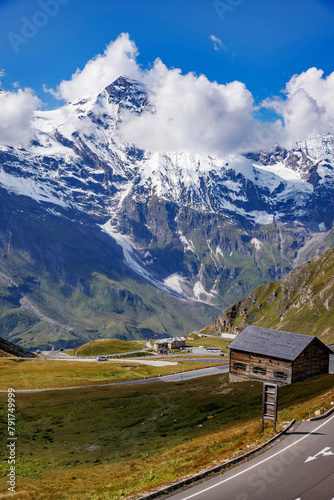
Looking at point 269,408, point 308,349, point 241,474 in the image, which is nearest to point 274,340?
point 308,349

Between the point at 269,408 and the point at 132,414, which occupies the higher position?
the point at 269,408

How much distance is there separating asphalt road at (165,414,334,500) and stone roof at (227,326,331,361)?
44.7 meters

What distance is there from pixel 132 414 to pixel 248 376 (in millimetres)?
25560

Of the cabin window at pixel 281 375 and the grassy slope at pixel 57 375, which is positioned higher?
the cabin window at pixel 281 375

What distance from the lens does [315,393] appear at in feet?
199

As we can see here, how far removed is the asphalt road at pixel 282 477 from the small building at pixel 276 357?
44040mm

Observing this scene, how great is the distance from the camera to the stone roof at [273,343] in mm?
79188

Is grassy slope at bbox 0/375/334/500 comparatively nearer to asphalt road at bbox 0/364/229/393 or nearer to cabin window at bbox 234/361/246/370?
cabin window at bbox 234/361/246/370

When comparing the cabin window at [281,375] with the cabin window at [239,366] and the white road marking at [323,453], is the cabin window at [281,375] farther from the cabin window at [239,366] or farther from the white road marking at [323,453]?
the white road marking at [323,453]

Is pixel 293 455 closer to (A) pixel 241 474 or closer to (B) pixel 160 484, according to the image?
(A) pixel 241 474

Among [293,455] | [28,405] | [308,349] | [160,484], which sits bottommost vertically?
[28,405]

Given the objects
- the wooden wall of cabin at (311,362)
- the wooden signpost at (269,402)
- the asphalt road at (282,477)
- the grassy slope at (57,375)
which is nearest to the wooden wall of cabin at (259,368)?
the wooden wall of cabin at (311,362)

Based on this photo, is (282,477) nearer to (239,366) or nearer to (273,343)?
(273,343)

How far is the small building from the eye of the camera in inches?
3078
